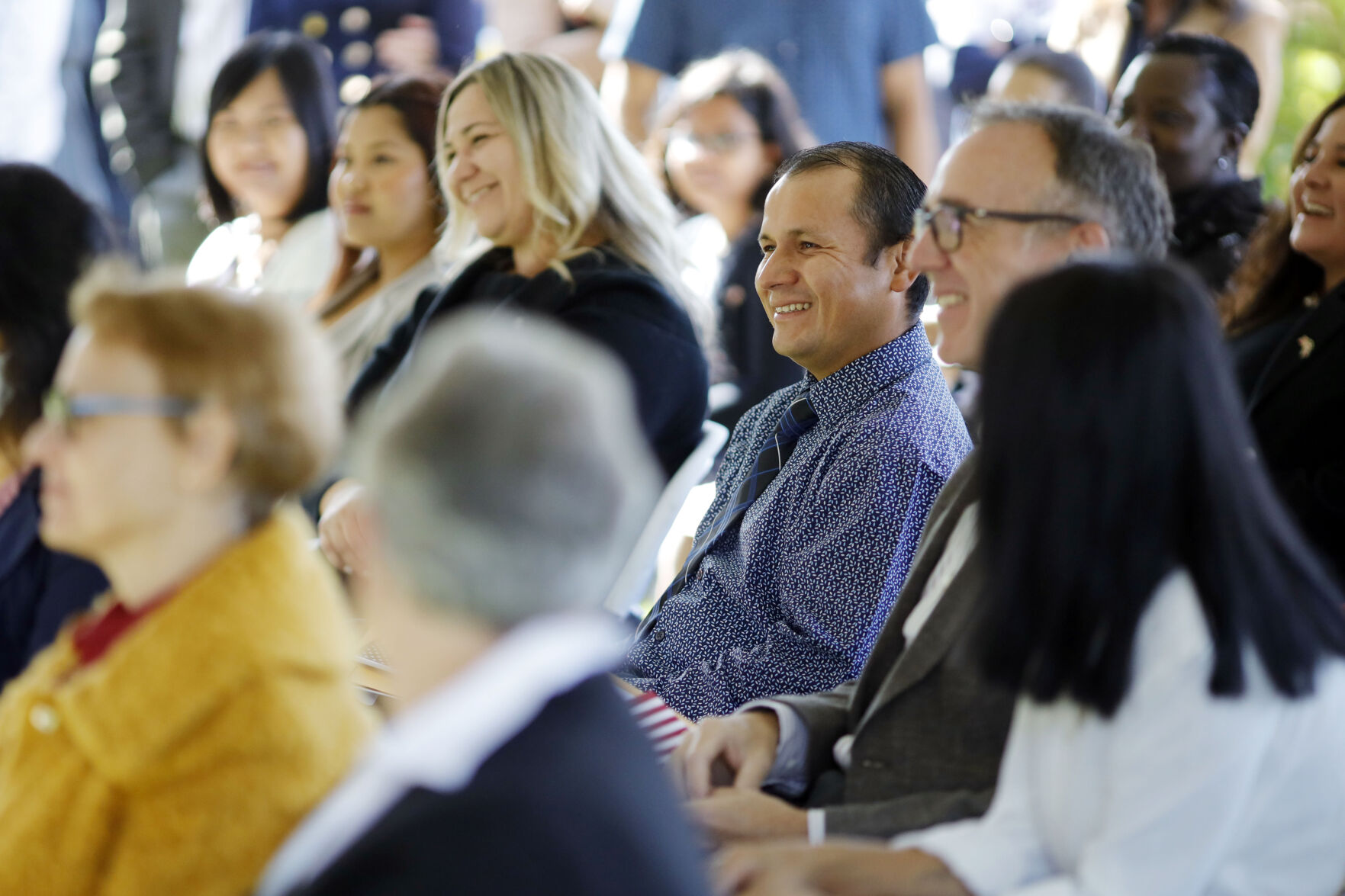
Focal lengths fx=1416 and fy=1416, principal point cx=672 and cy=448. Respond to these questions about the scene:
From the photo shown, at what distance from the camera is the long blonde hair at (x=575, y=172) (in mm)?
3039

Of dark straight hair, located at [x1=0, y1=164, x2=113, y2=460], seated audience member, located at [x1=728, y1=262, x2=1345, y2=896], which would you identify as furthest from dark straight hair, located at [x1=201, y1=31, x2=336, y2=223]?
seated audience member, located at [x1=728, y1=262, x2=1345, y2=896]

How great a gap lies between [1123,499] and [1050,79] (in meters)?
3.18

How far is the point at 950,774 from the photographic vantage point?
62.9 inches

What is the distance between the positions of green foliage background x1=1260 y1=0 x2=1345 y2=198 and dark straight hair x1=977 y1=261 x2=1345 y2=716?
17.2 feet

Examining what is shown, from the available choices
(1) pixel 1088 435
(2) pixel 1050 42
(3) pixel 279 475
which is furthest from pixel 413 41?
(1) pixel 1088 435

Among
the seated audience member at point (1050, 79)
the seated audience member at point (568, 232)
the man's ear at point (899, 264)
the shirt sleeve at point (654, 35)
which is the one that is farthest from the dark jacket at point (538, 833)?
the shirt sleeve at point (654, 35)

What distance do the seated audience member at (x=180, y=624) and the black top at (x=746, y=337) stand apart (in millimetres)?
2523

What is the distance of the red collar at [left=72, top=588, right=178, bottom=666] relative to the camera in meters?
1.52

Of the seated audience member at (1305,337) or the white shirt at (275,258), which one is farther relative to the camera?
the white shirt at (275,258)

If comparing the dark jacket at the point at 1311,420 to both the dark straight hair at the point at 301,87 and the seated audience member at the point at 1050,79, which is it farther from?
the dark straight hair at the point at 301,87

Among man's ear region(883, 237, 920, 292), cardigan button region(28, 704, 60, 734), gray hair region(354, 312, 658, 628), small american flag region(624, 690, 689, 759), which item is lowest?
small american flag region(624, 690, 689, 759)

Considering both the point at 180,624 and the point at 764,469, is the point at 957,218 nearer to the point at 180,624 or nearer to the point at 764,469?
the point at 764,469

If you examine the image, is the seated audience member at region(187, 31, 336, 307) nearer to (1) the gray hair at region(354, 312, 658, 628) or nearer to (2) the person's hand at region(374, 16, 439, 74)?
(2) the person's hand at region(374, 16, 439, 74)

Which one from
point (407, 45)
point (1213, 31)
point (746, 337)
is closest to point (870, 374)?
point (746, 337)
